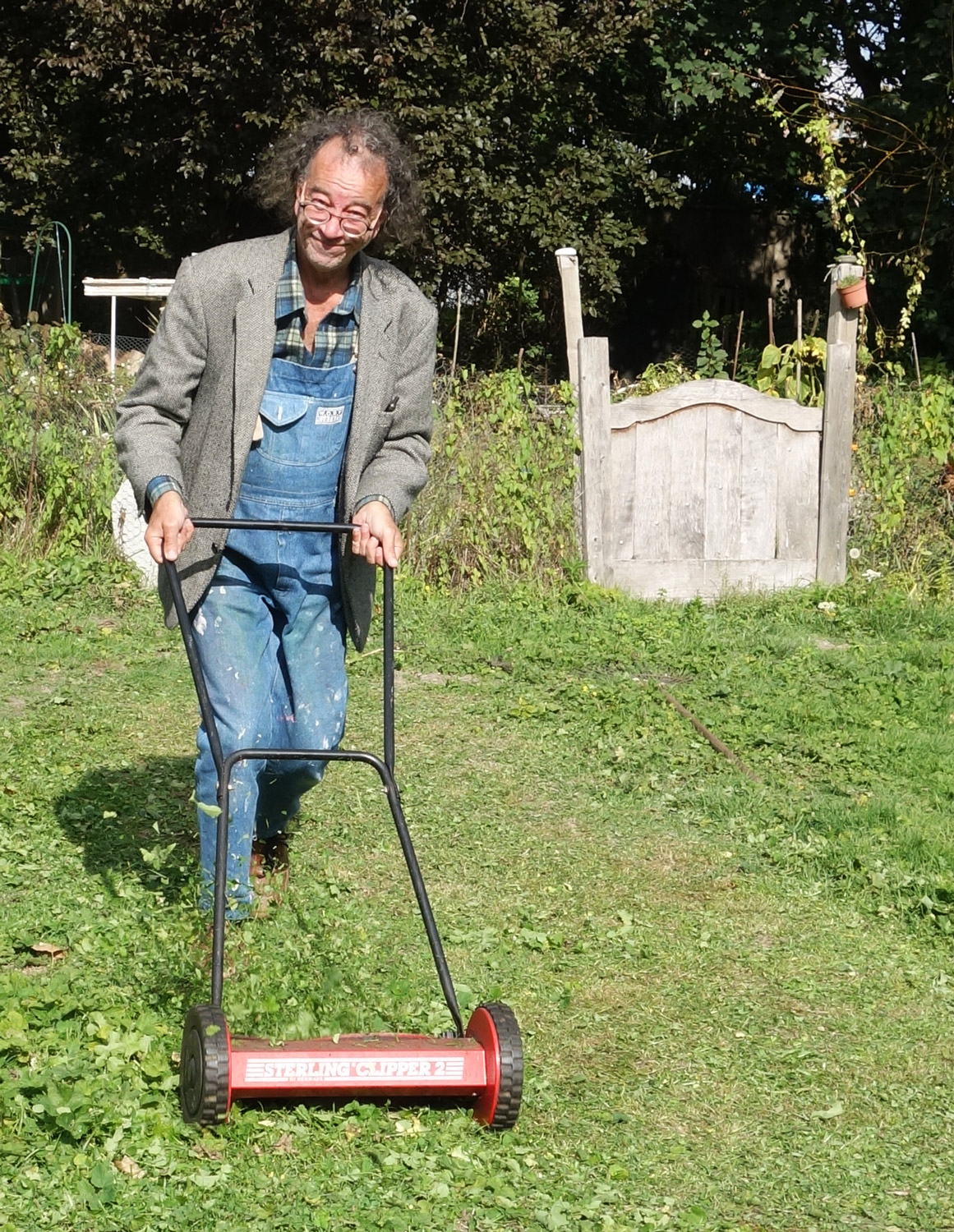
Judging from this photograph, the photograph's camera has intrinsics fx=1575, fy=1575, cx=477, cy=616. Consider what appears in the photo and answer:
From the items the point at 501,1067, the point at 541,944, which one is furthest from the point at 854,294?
the point at 501,1067

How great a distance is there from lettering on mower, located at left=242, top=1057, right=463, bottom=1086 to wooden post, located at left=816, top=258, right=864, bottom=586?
7.32m

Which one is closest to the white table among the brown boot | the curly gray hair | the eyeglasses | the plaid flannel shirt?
the brown boot

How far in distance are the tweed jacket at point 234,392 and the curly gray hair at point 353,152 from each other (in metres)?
0.12

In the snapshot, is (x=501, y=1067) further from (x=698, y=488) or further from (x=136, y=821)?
(x=698, y=488)

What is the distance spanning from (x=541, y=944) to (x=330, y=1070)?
58.3 inches

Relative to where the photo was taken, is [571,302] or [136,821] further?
[571,302]

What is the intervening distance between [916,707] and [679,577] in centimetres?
263

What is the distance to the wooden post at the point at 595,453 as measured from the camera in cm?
948

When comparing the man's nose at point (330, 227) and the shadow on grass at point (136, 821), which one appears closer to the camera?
the man's nose at point (330, 227)

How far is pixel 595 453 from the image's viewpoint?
31.3 feet

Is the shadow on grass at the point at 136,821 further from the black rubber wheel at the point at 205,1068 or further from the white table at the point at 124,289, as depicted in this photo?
the white table at the point at 124,289

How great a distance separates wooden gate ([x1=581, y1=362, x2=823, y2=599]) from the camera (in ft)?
31.6

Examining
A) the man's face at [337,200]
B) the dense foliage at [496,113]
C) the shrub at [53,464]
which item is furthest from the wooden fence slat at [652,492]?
the dense foliage at [496,113]

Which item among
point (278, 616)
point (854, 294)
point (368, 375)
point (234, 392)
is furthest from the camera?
point (854, 294)
